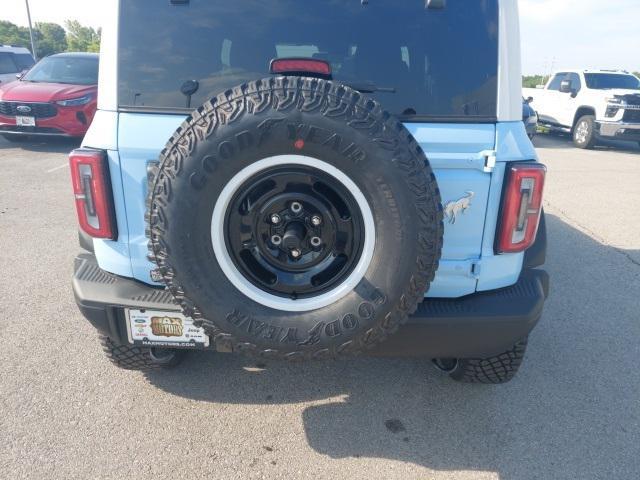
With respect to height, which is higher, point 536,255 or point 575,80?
point 575,80

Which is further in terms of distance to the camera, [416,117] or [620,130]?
[620,130]

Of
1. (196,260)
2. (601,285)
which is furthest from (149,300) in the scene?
(601,285)

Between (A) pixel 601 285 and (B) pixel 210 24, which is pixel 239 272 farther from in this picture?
(A) pixel 601 285

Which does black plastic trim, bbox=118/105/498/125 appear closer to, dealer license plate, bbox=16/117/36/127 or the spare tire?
the spare tire

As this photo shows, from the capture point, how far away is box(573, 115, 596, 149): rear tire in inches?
466

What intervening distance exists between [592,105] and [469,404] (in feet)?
38.7

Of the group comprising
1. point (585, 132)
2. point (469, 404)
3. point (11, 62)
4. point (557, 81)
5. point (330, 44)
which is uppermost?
point (330, 44)

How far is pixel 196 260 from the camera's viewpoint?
175 cm

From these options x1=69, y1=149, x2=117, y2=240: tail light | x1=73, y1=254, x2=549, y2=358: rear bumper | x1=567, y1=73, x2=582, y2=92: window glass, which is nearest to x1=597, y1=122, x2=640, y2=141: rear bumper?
x1=567, y1=73, x2=582, y2=92: window glass

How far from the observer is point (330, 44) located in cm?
202

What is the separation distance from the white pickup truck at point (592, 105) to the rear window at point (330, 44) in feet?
37.0

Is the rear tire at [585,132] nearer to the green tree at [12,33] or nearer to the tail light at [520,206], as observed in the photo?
the tail light at [520,206]

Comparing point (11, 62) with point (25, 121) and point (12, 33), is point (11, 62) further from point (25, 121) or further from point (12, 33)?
point (12, 33)

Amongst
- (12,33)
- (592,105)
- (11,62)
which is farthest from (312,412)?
(12,33)
